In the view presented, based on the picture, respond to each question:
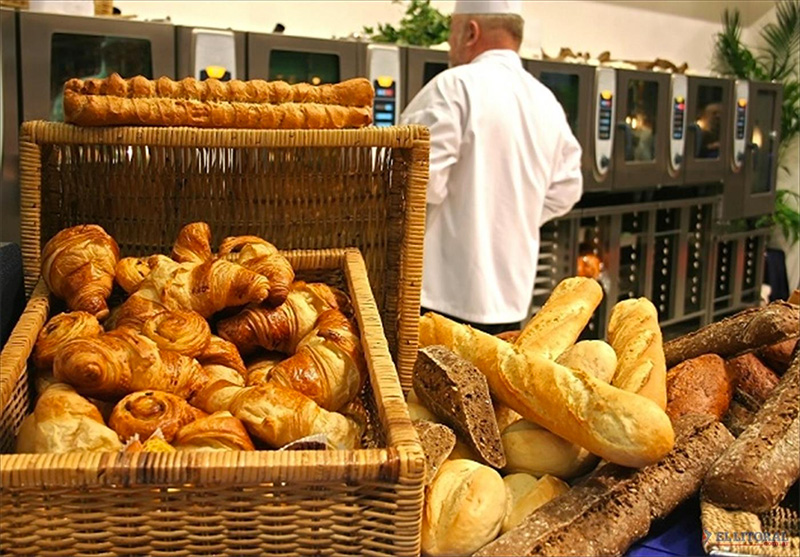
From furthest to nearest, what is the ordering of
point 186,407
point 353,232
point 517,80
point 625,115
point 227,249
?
point 625,115 < point 517,80 < point 353,232 < point 227,249 < point 186,407

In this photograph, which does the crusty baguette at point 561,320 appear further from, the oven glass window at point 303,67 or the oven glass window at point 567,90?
the oven glass window at point 567,90

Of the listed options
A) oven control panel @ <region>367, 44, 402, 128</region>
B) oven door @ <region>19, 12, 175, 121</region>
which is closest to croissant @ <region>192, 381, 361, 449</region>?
oven door @ <region>19, 12, 175, 121</region>

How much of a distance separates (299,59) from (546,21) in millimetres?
2632

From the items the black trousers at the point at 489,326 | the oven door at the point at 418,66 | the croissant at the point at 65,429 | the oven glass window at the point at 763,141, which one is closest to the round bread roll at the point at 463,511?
the croissant at the point at 65,429

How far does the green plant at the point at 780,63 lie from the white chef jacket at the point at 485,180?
336cm

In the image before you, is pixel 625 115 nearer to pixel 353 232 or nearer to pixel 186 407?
pixel 353 232

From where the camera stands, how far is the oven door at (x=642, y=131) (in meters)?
4.32

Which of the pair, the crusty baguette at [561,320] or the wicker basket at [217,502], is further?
the crusty baguette at [561,320]

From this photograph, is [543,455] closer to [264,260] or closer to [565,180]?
[264,260]

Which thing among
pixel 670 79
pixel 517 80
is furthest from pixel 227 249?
pixel 670 79

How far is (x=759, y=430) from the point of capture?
3.74 feet

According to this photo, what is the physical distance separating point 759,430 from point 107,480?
789 mm

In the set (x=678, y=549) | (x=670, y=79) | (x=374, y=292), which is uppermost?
(x=670, y=79)

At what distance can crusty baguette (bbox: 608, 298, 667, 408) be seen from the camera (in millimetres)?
1160
